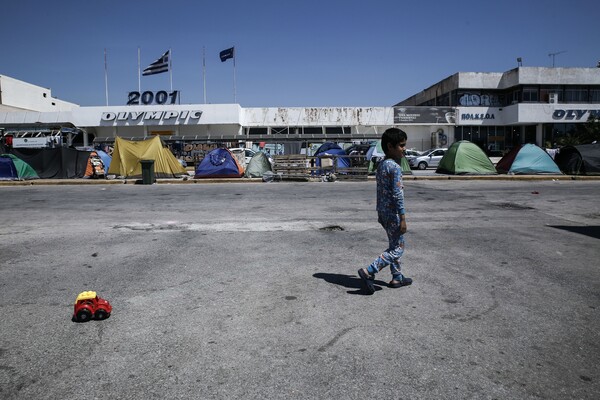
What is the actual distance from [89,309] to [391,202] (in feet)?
9.55

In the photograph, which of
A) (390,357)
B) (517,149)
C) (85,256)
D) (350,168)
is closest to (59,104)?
(350,168)

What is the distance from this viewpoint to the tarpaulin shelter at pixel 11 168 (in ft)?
67.9

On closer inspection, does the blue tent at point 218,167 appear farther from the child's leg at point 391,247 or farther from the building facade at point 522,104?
the building facade at point 522,104

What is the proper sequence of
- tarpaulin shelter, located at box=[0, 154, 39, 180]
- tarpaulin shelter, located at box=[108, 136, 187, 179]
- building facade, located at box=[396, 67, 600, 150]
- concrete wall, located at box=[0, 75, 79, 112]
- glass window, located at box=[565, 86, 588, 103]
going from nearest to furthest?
1. tarpaulin shelter, located at box=[0, 154, 39, 180]
2. tarpaulin shelter, located at box=[108, 136, 187, 179]
3. building facade, located at box=[396, 67, 600, 150]
4. glass window, located at box=[565, 86, 588, 103]
5. concrete wall, located at box=[0, 75, 79, 112]

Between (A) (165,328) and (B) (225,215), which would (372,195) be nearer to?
(B) (225,215)

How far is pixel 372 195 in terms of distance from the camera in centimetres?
1412

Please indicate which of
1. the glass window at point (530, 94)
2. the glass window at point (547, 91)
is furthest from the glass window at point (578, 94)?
the glass window at point (530, 94)

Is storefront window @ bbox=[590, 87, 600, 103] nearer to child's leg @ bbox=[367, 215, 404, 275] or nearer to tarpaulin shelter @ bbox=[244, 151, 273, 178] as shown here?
tarpaulin shelter @ bbox=[244, 151, 273, 178]

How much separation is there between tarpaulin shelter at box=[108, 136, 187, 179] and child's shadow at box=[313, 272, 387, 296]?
1795 centimetres

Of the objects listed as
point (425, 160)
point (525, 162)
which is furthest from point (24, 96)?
point (525, 162)

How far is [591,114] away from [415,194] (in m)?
39.5

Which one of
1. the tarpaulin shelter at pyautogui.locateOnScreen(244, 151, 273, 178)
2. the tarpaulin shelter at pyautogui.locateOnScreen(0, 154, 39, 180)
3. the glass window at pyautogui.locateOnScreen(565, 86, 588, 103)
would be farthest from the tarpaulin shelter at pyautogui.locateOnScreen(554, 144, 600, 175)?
the glass window at pyautogui.locateOnScreen(565, 86, 588, 103)

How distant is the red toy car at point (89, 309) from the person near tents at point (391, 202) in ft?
7.81

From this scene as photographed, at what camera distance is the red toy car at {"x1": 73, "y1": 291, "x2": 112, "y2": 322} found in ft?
12.3
